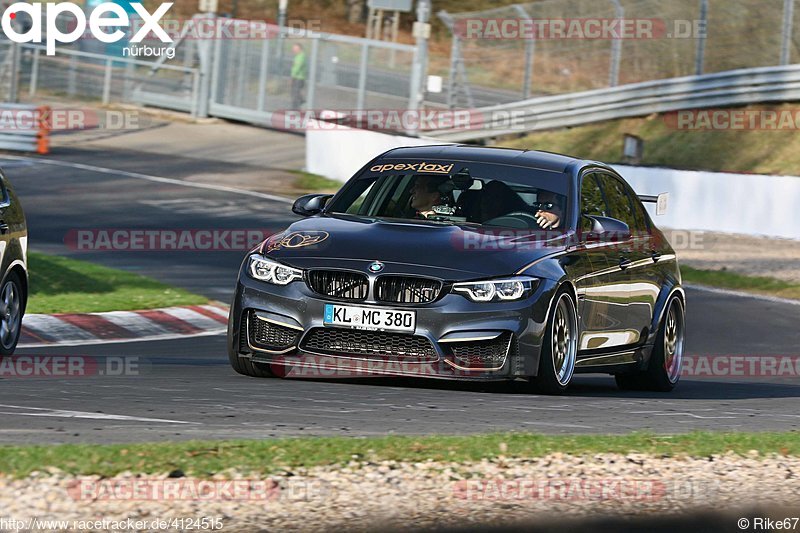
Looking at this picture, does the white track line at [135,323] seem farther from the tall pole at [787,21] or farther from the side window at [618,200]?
the tall pole at [787,21]

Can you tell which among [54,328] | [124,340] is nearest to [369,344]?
[124,340]

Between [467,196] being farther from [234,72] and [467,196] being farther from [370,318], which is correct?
[234,72]

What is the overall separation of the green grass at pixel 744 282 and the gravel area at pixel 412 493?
1423cm

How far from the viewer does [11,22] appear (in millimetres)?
34031

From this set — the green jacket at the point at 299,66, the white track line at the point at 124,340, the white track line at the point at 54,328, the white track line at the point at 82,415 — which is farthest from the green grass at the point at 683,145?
the white track line at the point at 82,415

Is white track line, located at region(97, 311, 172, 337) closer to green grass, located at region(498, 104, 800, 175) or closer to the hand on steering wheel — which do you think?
the hand on steering wheel

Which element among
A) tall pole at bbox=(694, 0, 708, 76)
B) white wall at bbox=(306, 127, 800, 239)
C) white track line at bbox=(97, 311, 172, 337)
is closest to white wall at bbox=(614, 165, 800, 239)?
white wall at bbox=(306, 127, 800, 239)

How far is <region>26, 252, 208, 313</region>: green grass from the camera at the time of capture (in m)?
14.6

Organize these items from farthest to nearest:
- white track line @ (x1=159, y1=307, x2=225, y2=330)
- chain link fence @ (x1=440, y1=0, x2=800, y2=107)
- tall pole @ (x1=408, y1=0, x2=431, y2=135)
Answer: tall pole @ (x1=408, y1=0, x2=431, y2=135) → chain link fence @ (x1=440, y1=0, x2=800, y2=107) → white track line @ (x1=159, y1=307, x2=225, y2=330)

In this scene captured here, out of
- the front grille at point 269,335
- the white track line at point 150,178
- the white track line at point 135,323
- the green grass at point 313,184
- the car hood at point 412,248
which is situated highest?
the car hood at point 412,248

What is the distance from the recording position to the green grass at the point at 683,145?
1230 inches

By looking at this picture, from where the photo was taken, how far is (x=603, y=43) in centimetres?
3173

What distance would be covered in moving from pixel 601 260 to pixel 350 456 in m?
3.99

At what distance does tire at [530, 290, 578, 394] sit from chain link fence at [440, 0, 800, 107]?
2057 cm
